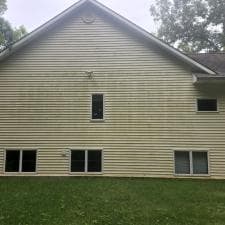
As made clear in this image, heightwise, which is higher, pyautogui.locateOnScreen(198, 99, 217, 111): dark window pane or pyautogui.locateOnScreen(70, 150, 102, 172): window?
pyautogui.locateOnScreen(198, 99, 217, 111): dark window pane

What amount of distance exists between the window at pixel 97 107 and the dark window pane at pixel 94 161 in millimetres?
1736

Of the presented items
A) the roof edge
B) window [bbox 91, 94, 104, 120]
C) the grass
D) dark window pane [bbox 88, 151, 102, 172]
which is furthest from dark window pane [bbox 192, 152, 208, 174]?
window [bbox 91, 94, 104, 120]

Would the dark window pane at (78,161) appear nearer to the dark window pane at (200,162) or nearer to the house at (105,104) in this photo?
the house at (105,104)

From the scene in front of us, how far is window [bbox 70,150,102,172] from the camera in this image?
1720cm

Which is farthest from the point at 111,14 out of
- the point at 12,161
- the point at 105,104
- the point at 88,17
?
the point at 12,161

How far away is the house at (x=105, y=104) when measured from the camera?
17.1m

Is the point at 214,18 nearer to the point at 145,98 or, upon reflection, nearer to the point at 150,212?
the point at 145,98

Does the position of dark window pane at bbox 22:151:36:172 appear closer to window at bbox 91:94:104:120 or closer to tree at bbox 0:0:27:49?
window at bbox 91:94:104:120

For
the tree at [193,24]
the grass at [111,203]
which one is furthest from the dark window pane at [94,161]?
the tree at [193,24]

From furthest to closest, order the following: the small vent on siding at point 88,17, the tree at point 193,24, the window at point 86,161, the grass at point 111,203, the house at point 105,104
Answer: the tree at point 193,24, the small vent on siding at point 88,17, the window at point 86,161, the house at point 105,104, the grass at point 111,203

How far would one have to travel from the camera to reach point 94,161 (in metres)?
17.3

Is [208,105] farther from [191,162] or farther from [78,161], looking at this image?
[78,161]

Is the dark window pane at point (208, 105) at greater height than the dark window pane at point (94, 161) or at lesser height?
greater

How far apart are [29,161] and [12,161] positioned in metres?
0.86
